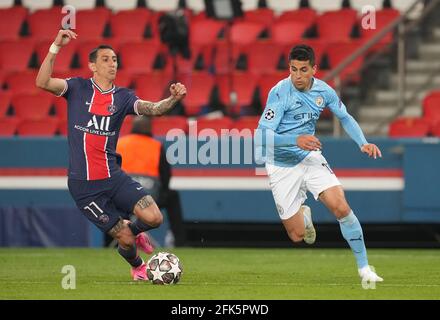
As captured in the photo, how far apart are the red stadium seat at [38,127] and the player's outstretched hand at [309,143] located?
9.04 metres

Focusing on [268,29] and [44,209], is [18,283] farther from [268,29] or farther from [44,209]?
[268,29]

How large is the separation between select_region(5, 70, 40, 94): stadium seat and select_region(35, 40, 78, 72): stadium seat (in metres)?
0.44

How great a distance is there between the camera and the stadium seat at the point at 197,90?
20562mm

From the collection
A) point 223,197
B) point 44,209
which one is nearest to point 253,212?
point 223,197

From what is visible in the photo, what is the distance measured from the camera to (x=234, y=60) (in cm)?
2119

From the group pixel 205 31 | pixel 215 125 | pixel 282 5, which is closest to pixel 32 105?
pixel 205 31

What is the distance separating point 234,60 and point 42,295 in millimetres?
10581

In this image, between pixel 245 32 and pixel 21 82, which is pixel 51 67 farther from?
pixel 245 32

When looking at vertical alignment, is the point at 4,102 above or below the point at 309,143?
below

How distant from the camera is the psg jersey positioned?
40.3ft

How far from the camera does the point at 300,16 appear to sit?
21844 mm

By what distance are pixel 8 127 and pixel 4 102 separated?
38.0 inches

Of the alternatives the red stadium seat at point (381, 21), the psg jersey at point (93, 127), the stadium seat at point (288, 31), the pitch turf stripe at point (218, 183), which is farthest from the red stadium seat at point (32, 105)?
the psg jersey at point (93, 127)

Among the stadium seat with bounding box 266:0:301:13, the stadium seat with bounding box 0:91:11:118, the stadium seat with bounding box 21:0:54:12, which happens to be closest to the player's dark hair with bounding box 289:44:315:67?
the stadium seat with bounding box 0:91:11:118
